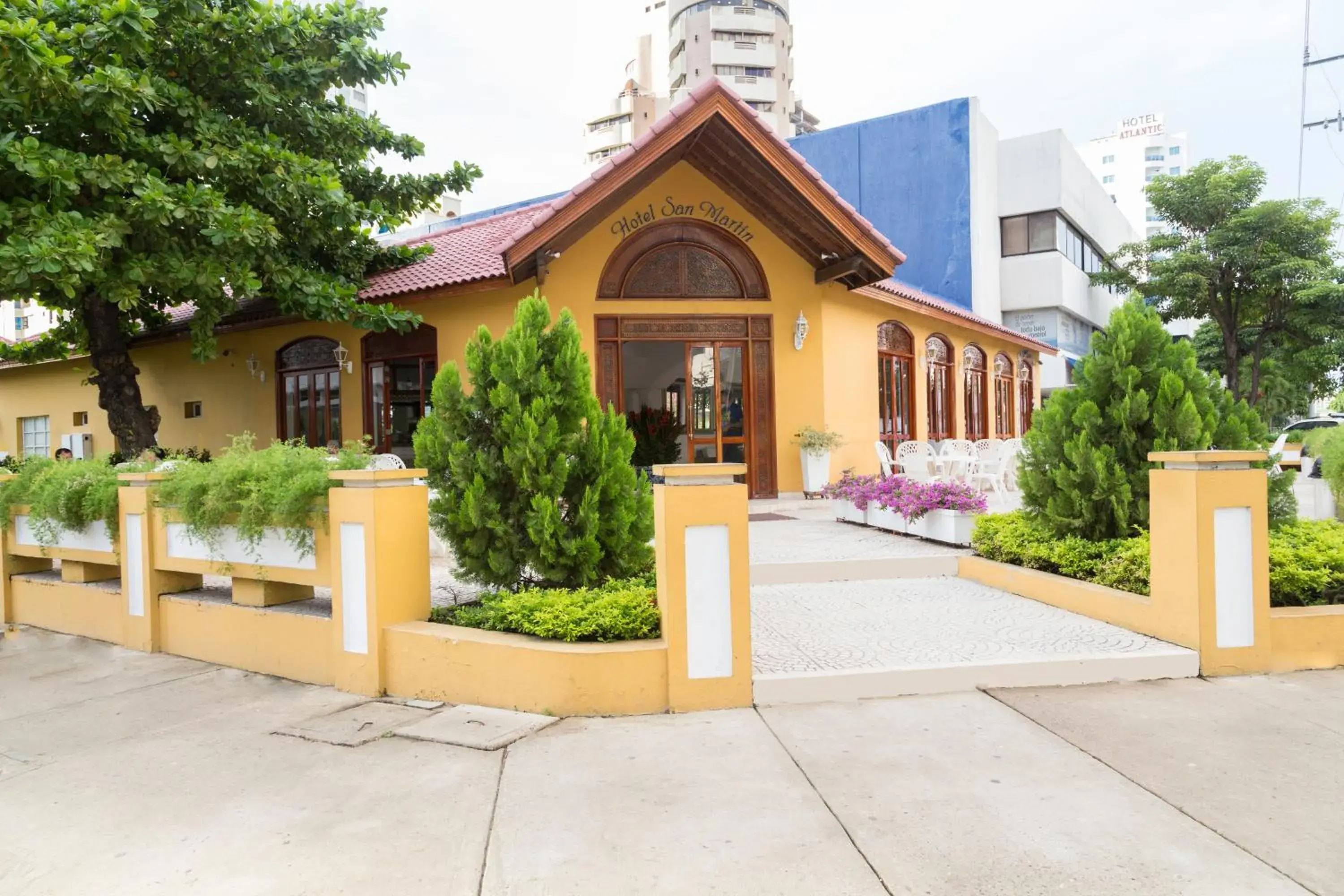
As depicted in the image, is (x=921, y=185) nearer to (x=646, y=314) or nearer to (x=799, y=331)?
(x=799, y=331)

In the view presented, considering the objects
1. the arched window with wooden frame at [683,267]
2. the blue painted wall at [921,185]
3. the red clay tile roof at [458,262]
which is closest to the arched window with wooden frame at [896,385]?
the arched window with wooden frame at [683,267]

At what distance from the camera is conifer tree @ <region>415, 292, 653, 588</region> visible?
16.1 feet

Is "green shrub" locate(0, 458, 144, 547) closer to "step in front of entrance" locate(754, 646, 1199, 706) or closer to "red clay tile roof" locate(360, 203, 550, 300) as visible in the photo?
"step in front of entrance" locate(754, 646, 1199, 706)

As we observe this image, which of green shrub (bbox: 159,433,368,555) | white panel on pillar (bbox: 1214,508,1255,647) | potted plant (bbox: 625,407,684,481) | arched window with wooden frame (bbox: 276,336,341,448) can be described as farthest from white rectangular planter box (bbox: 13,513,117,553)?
potted plant (bbox: 625,407,684,481)

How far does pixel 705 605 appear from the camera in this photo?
429cm

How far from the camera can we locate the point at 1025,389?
73.2ft

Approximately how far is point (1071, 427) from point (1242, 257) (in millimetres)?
23796

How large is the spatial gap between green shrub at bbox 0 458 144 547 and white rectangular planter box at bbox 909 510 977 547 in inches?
265

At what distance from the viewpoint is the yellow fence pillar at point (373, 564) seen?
15.3 ft

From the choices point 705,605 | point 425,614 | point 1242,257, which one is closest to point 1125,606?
point 705,605

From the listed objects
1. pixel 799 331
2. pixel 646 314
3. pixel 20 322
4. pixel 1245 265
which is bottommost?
pixel 799 331

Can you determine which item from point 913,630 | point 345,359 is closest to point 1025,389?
point 345,359

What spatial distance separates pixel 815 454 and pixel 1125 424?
692 centimetres

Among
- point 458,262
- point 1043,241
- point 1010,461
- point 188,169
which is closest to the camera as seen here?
point 188,169
